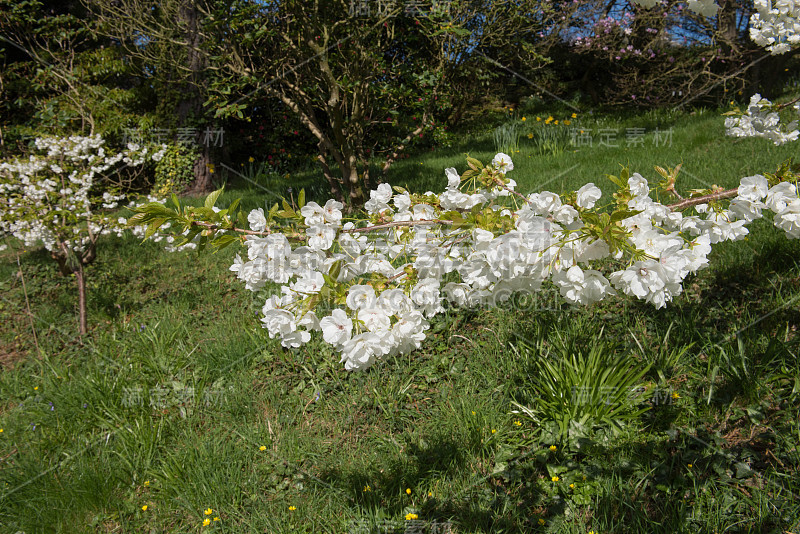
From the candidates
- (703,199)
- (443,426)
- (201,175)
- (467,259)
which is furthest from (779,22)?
(201,175)

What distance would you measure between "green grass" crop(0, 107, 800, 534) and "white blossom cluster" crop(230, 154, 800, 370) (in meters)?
0.96

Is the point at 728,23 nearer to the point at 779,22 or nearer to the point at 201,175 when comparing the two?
the point at 779,22

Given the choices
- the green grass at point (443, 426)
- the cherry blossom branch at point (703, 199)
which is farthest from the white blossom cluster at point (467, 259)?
the green grass at point (443, 426)

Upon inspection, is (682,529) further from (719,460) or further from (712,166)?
(712,166)

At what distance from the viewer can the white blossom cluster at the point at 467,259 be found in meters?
1.08

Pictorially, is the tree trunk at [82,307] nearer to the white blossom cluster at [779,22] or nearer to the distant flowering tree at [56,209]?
the distant flowering tree at [56,209]

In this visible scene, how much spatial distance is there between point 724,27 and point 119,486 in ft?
28.2

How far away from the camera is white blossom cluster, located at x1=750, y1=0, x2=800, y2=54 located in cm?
203

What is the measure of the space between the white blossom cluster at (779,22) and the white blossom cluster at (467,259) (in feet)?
4.60

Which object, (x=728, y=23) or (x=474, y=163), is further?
(x=728, y=23)

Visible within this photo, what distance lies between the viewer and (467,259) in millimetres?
1206

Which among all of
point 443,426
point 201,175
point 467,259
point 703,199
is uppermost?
point 703,199

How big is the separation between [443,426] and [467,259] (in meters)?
1.20

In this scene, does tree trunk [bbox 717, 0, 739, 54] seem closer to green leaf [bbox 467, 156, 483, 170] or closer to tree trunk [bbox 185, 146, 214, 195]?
green leaf [bbox 467, 156, 483, 170]
